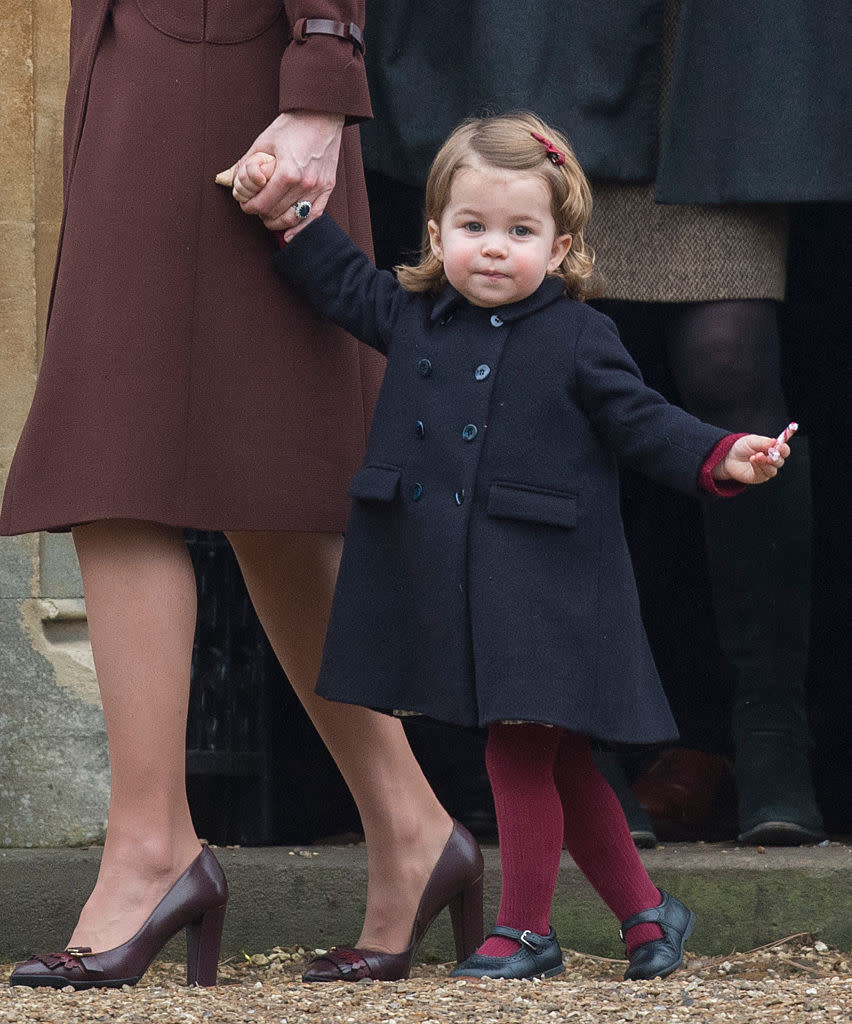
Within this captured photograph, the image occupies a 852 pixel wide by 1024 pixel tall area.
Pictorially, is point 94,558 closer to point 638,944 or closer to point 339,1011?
point 339,1011

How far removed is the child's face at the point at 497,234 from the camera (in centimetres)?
231

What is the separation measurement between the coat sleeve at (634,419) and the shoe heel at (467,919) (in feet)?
2.31

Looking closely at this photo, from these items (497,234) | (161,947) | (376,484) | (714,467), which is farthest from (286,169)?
(161,947)

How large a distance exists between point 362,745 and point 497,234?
2.41 feet

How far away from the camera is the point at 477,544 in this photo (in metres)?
2.27

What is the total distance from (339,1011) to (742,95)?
5.19 feet

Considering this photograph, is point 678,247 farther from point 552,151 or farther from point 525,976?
point 525,976

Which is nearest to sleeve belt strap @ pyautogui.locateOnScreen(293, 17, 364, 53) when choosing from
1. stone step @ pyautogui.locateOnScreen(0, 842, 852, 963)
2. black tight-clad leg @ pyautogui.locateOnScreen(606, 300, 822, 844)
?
black tight-clad leg @ pyautogui.locateOnScreen(606, 300, 822, 844)

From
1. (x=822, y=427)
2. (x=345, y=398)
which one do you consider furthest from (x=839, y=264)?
(x=345, y=398)

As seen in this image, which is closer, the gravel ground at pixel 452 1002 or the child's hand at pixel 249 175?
the gravel ground at pixel 452 1002

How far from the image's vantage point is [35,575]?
117 inches

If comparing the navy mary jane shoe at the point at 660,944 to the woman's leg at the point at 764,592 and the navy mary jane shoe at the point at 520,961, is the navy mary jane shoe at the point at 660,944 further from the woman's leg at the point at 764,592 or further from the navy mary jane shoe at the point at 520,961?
the woman's leg at the point at 764,592

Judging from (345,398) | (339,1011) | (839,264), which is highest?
(839,264)

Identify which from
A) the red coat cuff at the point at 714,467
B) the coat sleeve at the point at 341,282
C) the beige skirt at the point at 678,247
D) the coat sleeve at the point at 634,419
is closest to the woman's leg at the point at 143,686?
the coat sleeve at the point at 341,282
